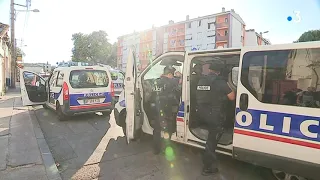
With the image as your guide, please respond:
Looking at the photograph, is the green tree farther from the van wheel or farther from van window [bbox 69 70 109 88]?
the van wheel

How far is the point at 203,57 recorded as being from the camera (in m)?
4.10

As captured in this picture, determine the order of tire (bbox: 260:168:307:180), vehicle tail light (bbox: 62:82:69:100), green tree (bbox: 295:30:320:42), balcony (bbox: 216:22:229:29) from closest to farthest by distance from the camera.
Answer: tire (bbox: 260:168:307:180) → vehicle tail light (bbox: 62:82:69:100) → green tree (bbox: 295:30:320:42) → balcony (bbox: 216:22:229:29)

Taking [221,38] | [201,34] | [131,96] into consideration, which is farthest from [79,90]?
[201,34]

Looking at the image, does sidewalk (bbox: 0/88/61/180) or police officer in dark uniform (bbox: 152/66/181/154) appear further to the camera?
police officer in dark uniform (bbox: 152/66/181/154)

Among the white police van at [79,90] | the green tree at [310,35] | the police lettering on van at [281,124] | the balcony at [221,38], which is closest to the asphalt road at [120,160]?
the police lettering on van at [281,124]

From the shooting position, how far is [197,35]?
152 feet

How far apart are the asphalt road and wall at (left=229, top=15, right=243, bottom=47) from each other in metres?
39.8

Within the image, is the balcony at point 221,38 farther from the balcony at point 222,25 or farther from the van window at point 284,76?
the van window at point 284,76

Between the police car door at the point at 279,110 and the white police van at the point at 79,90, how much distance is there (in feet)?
17.3

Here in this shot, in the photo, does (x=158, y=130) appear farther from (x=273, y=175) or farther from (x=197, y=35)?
(x=197, y=35)

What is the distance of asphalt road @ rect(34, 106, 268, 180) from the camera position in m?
3.77

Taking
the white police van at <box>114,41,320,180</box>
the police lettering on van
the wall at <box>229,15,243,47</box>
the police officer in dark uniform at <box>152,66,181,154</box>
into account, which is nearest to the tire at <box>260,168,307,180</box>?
the white police van at <box>114,41,320,180</box>

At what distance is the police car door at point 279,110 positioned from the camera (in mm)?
2803

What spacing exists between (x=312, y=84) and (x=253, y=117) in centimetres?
79
